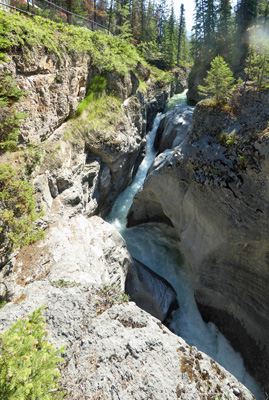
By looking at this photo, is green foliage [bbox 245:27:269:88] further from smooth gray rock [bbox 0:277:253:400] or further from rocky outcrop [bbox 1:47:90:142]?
smooth gray rock [bbox 0:277:253:400]

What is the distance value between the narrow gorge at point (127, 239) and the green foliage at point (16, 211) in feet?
0.24

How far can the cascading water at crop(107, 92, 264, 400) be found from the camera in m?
10.4

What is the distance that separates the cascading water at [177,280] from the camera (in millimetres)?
10445

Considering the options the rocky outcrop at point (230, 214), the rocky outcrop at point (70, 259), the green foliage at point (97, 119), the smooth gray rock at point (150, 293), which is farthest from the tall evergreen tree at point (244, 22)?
the rocky outcrop at point (70, 259)

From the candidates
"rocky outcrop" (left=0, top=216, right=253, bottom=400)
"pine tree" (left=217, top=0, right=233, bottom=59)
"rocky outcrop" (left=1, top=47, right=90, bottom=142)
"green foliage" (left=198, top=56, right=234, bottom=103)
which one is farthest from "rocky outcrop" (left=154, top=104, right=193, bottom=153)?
"pine tree" (left=217, top=0, right=233, bottom=59)

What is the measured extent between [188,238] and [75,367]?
30.4ft

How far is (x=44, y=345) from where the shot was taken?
136 inches

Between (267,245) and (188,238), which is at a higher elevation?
(267,245)

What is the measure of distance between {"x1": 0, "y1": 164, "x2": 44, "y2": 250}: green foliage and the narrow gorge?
0.24 ft

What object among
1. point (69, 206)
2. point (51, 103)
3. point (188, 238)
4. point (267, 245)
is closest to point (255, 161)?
point (267, 245)

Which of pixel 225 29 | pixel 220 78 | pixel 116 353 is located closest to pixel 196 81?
pixel 225 29

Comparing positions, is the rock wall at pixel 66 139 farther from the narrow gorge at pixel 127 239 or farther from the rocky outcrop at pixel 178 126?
the rocky outcrop at pixel 178 126

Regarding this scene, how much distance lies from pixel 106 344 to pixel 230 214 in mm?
7961

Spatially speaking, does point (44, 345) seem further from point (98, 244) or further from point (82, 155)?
point (82, 155)
